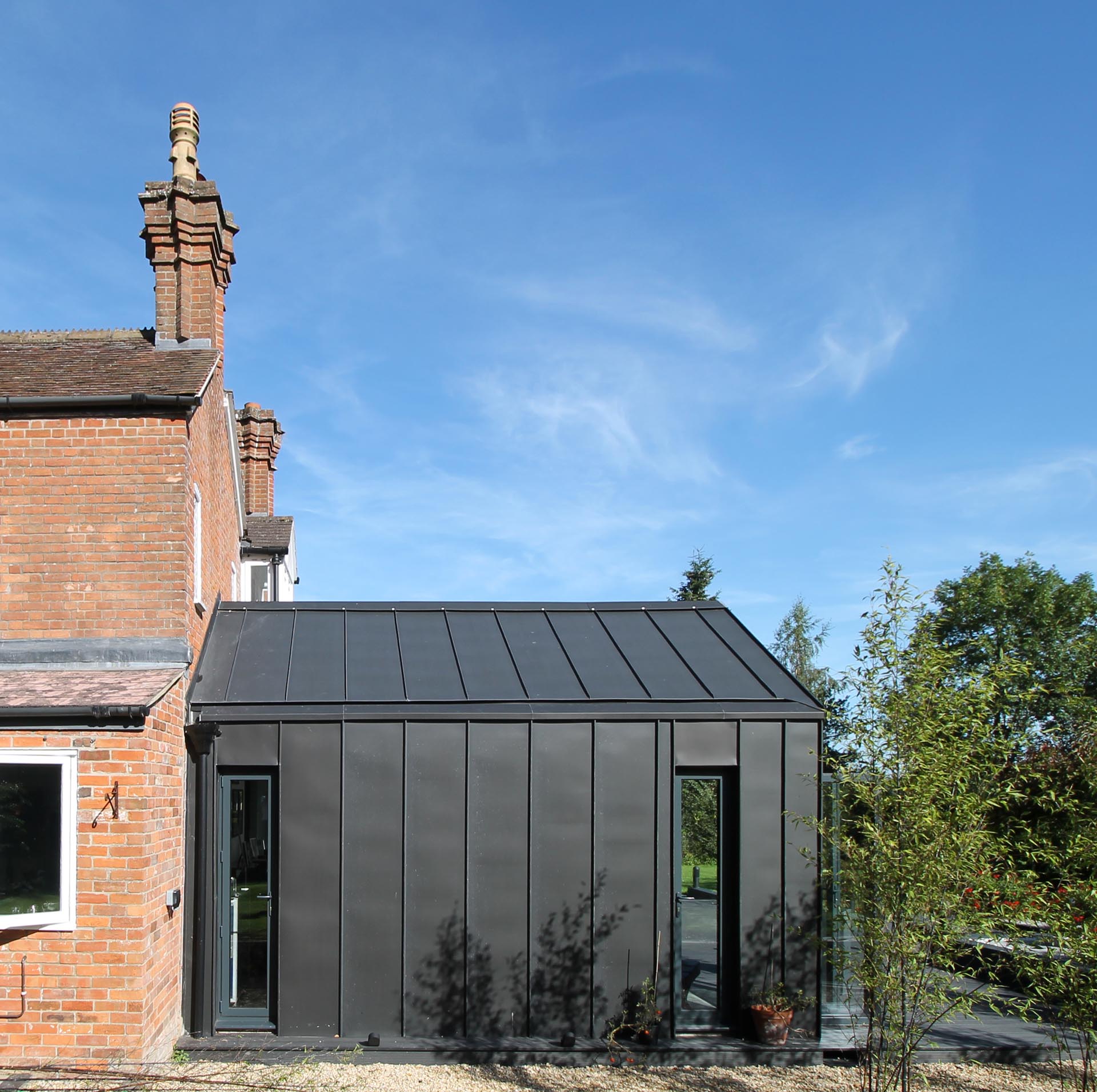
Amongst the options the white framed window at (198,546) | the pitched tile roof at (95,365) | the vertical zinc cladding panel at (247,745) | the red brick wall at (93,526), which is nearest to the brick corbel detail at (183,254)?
the pitched tile roof at (95,365)

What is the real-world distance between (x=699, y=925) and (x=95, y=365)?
9613mm

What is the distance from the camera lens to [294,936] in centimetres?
877

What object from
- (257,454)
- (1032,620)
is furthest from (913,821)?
(1032,620)

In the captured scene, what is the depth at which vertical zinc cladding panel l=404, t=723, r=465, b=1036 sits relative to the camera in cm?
877

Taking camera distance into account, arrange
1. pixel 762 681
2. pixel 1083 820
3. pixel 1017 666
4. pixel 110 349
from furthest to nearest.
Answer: pixel 110 349 < pixel 762 681 < pixel 1083 820 < pixel 1017 666

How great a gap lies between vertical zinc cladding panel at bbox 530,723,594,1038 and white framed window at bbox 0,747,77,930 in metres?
4.04

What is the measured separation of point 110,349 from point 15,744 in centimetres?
523

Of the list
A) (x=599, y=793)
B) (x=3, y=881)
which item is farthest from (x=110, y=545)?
(x=599, y=793)

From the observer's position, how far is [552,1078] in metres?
8.26

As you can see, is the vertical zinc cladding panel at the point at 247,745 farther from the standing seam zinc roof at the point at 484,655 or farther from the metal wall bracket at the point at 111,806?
the metal wall bracket at the point at 111,806

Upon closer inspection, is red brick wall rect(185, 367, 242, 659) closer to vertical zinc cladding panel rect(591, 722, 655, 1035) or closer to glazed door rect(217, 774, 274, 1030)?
glazed door rect(217, 774, 274, 1030)

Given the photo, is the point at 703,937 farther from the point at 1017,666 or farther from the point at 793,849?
the point at 1017,666

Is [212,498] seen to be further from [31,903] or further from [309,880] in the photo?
[31,903]

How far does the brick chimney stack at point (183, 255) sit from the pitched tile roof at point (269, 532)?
5.07 m
